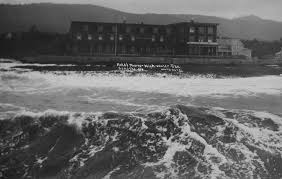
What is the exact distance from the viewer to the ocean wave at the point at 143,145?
347cm

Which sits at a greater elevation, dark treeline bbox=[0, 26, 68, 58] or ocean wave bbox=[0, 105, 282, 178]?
dark treeline bbox=[0, 26, 68, 58]

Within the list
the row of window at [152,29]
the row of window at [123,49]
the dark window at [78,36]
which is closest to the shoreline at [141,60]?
the dark window at [78,36]

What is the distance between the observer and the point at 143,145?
154 inches

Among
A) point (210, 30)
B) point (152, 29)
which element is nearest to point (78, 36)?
point (152, 29)

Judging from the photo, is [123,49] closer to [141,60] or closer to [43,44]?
[141,60]

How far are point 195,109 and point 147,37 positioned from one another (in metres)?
17.0

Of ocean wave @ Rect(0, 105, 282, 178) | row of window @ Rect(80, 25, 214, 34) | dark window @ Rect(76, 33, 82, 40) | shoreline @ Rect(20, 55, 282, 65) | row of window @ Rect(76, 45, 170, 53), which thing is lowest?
ocean wave @ Rect(0, 105, 282, 178)

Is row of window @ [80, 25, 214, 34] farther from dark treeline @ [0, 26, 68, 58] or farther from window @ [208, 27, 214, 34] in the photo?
dark treeline @ [0, 26, 68, 58]

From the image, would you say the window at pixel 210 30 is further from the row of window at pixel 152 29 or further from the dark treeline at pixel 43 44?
the dark treeline at pixel 43 44

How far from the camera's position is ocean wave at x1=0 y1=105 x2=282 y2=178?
11.4ft

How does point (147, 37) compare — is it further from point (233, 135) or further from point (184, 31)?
point (233, 135)

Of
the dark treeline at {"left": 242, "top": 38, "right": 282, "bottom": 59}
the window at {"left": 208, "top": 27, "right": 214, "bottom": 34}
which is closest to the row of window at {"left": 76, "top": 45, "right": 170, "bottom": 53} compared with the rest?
the window at {"left": 208, "top": 27, "right": 214, "bottom": 34}

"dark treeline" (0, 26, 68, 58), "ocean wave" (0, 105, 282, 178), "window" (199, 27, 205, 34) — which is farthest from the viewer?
"window" (199, 27, 205, 34)

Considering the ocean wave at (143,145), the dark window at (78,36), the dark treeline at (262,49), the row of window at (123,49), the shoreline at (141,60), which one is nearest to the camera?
the ocean wave at (143,145)
